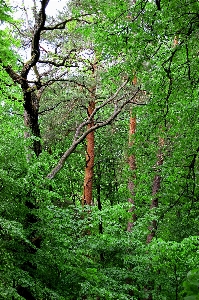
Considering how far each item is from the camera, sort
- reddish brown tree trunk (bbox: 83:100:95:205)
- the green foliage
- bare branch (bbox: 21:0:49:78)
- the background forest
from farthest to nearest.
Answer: reddish brown tree trunk (bbox: 83:100:95:205) < bare branch (bbox: 21:0:49:78) < the background forest < the green foliage

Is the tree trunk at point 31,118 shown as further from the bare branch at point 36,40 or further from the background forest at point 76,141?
the bare branch at point 36,40

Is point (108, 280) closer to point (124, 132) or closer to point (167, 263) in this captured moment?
point (167, 263)

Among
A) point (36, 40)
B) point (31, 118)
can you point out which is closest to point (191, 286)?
point (36, 40)

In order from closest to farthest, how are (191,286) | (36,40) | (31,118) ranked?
(191,286) < (36,40) < (31,118)

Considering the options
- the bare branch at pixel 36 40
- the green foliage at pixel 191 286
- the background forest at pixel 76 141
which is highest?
the bare branch at pixel 36 40

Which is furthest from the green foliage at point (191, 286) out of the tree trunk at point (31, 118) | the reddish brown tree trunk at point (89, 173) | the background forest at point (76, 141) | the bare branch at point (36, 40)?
the reddish brown tree trunk at point (89, 173)

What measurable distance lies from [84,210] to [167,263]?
2.18m

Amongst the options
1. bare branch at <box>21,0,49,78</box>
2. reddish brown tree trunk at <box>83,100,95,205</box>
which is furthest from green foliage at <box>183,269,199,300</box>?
reddish brown tree trunk at <box>83,100,95,205</box>

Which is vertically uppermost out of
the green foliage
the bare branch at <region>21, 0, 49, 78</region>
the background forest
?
the bare branch at <region>21, 0, 49, 78</region>

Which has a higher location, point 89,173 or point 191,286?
point 89,173

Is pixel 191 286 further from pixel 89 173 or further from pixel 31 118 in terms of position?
pixel 89 173

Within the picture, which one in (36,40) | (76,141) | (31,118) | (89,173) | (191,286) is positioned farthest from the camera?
(89,173)

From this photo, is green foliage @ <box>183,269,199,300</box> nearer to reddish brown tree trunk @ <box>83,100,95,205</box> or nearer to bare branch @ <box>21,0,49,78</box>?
bare branch @ <box>21,0,49,78</box>

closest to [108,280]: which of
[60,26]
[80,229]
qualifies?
[80,229]
